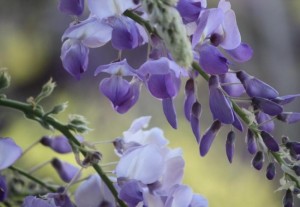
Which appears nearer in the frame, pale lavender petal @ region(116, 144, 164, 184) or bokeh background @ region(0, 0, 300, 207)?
pale lavender petal @ region(116, 144, 164, 184)

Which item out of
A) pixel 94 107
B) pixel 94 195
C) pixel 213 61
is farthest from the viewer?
pixel 94 107

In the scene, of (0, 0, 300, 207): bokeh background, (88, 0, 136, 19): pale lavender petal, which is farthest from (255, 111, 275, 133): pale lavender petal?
(0, 0, 300, 207): bokeh background

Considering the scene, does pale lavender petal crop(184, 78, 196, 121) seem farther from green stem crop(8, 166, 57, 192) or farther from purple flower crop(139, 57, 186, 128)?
green stem crop(8, 166, 57, 192)

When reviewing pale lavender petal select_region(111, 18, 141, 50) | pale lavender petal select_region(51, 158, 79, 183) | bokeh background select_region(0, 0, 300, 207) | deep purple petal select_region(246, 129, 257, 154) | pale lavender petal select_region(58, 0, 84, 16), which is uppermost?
pale lavender petal select_region(58, 0, 84, 16)

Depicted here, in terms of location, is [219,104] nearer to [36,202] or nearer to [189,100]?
[189,100]

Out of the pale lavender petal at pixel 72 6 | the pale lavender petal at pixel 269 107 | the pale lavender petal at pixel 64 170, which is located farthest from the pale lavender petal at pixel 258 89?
the pale lavender petal at pixel 64 170

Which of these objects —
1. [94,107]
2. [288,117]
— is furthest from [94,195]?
[94,107]

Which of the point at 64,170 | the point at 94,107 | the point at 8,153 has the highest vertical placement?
the point at 8,153
